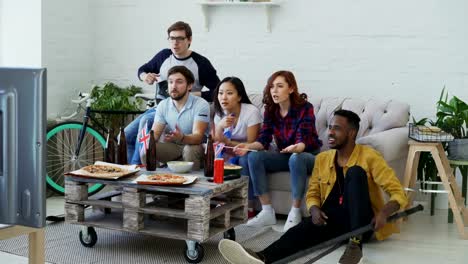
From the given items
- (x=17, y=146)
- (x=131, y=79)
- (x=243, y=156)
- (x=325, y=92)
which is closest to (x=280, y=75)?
(x=243, y=156)

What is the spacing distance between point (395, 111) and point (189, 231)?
6.02 feet

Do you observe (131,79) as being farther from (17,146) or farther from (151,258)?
(17,146)

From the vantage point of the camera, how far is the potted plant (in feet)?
14.9

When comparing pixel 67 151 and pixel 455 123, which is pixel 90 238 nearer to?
pixel 67 151

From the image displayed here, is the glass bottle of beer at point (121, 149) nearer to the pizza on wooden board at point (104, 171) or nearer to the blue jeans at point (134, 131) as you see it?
the pizza on wooden board at point (104, 171)

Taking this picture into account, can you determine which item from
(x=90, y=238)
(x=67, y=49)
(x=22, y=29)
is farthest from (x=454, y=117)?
(x=22, y=29)

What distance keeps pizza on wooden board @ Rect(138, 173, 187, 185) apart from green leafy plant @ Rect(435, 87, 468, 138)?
1920 millimetres

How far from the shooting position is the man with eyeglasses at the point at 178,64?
16.2ft

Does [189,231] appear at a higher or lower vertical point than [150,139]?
lower

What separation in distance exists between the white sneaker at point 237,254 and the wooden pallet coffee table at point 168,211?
24cm

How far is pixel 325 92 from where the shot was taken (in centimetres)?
538

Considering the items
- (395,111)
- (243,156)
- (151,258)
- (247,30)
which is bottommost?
(151,258)

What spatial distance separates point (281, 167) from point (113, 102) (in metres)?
1.74

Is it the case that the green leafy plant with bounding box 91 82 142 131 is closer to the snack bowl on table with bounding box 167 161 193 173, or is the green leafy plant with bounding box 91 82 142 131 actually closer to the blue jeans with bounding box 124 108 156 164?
the blue jeans with bounding box 124 108 156 164
